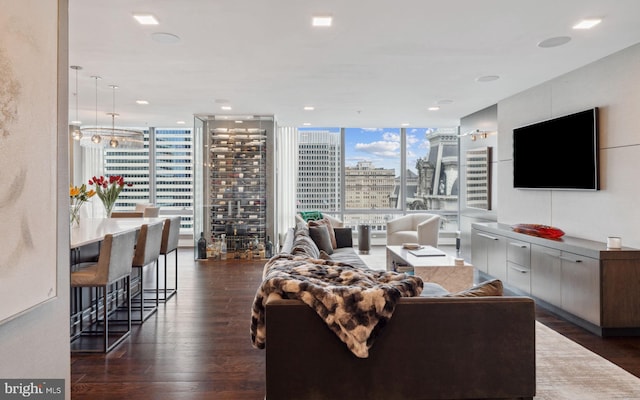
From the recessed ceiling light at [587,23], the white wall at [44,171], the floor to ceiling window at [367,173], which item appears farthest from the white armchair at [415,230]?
the white wall at [44,171]

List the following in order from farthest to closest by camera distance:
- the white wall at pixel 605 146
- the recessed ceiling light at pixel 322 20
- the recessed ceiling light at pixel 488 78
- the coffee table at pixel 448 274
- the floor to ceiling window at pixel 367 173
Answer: the floor to ceiling window at pixel 367 173
the recessed ceiling light at pixel 488 78
the coffee table at pixel 448 274
the white wall at pixel 605 146
the recessed ceiling light at pixel 322 20

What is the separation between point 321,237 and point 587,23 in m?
3.59

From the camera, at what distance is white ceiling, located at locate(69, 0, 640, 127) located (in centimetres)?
292

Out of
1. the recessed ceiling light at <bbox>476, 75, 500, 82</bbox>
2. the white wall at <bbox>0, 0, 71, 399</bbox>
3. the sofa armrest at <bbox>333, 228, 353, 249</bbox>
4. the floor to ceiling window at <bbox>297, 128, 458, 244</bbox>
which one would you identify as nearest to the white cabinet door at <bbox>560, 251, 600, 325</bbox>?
the recessed ceiling light at <bbox>476, 75, 500, 82</bbox>

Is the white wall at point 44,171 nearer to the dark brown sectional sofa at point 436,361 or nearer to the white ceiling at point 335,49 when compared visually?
the dark brown sectional sofa at point 436,361

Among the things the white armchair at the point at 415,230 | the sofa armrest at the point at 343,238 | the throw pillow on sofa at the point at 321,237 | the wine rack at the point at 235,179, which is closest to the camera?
the throw pillow on sofa at the point at 321,237

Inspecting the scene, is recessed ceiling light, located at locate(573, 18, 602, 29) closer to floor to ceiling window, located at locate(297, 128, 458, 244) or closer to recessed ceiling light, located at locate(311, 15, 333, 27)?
recessed ceiling light, located at locate(311, 15, 333, 27)

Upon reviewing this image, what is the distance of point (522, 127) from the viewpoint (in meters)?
5.19

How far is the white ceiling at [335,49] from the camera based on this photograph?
2.92 m

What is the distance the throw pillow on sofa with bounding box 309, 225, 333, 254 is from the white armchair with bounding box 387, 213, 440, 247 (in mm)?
2243

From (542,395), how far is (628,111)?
2.78m

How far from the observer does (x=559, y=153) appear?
14.7ft

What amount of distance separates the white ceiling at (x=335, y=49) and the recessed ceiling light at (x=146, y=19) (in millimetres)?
48

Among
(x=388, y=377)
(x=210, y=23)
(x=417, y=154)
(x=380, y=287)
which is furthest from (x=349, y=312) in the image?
(x=417, y=154)
